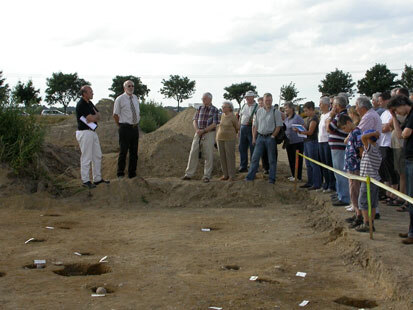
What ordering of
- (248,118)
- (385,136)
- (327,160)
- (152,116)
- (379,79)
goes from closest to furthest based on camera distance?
(385,136) < (327,160) < (248,118) < (152,116) < (379,79)

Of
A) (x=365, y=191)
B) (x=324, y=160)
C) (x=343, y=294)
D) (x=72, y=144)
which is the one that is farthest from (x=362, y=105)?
(x=72, y=144)

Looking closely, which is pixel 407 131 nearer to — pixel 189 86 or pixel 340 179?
pixel 340 179

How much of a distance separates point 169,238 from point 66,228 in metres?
1.79

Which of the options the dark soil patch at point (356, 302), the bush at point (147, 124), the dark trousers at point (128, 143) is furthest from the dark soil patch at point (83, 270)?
the bush at point (147, 124)

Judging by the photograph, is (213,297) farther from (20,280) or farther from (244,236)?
(244,236)

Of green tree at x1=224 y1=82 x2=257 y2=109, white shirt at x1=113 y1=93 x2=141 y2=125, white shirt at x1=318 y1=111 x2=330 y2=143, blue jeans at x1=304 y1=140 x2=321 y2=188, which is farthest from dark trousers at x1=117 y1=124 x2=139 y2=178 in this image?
green tree at x1=224 y1=82 x2=257 y2=109

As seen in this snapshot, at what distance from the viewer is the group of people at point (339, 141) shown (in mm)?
6078

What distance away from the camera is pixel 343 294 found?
4414mm

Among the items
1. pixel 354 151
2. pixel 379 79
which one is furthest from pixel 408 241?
pixel 379 79

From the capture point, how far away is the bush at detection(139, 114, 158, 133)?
22955 millimetres

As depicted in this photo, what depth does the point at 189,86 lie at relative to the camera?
190ft

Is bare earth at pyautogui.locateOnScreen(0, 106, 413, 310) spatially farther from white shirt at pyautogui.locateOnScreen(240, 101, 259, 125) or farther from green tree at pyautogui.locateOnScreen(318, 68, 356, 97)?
green tree at pyautogui.locateOnScreen(318, 68, 356, 97)

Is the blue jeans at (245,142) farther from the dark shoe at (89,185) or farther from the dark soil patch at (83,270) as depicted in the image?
the dark soil patch at (83,270)

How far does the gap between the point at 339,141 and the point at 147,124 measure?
53.9 ft
